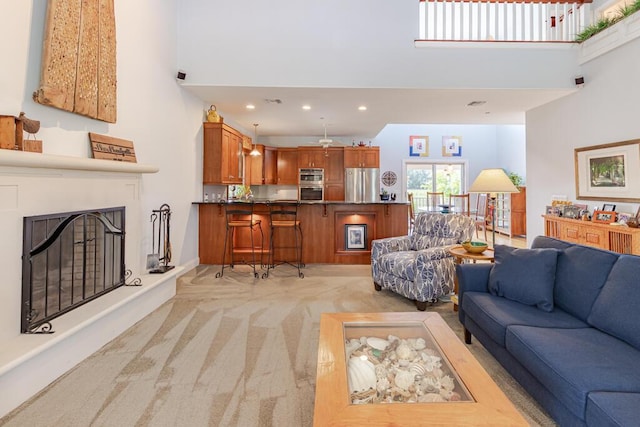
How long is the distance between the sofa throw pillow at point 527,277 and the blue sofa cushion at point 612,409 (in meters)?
0.88

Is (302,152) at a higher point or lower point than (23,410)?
higher

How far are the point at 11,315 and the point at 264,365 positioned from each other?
1560mm

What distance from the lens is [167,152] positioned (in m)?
3.88

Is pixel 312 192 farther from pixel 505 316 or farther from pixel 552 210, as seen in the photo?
pixel 505 316

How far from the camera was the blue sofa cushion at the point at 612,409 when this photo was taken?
3.43ft

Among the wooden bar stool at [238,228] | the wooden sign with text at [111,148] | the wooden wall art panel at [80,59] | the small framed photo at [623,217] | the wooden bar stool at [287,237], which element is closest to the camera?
the wooden wall art panel at [80,59]

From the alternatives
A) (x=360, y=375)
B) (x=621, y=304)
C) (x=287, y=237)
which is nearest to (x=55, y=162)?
(x=360, y=375)

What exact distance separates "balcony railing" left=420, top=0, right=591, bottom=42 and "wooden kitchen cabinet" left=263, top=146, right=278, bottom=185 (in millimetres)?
4498

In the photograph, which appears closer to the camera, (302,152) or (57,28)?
(57,28)

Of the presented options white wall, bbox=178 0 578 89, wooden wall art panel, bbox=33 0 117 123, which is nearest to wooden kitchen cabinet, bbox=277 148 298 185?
white wall, bbox=178 0 578 89

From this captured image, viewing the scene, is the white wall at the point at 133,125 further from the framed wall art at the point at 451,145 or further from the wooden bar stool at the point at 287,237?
the framed wall art at the point at 451,145

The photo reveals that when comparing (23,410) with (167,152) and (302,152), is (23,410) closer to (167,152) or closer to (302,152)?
(167,152)

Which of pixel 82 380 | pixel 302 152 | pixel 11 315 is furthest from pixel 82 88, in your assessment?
pixel 302 152

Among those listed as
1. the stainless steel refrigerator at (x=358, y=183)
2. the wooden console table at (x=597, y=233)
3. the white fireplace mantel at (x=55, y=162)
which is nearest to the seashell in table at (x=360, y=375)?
the white fireplace mantel at (x=55, y=162)
